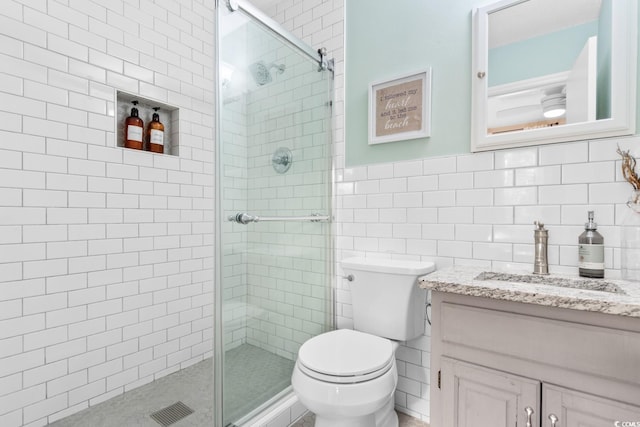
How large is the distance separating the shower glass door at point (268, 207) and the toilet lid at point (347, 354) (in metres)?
0.29

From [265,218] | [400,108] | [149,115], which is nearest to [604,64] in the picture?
[400,108]

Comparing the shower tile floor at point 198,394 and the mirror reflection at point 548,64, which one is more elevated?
the mirror reflection at point 548,64

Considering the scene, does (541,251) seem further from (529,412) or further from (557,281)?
(529,412)

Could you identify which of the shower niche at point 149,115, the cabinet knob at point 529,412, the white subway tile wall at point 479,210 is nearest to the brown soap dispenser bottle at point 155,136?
the shower niche at point 149,115

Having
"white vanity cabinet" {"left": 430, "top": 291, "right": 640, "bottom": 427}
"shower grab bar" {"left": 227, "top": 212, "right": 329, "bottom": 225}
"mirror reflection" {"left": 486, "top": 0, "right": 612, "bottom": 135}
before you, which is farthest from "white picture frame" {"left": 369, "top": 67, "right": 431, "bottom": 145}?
"white vanity cabinet" {"left": 430, "top": 291, "right": 640, "bottom": 427}

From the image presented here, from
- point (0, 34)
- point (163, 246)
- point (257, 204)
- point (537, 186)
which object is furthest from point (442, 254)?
point (0, 34)

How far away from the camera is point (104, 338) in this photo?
1.83m

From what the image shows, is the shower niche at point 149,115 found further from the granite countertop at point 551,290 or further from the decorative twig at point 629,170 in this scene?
the decorative twig at point 629,170

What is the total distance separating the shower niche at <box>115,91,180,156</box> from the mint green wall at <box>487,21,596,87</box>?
1991 mm

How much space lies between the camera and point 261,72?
1489 millimetres

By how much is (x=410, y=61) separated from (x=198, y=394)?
89.6 inches

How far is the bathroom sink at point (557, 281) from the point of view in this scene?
1071 millimetres

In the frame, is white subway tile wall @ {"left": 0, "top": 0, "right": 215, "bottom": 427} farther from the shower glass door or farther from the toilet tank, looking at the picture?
the toilet tank

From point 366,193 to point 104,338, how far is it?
176 cm
